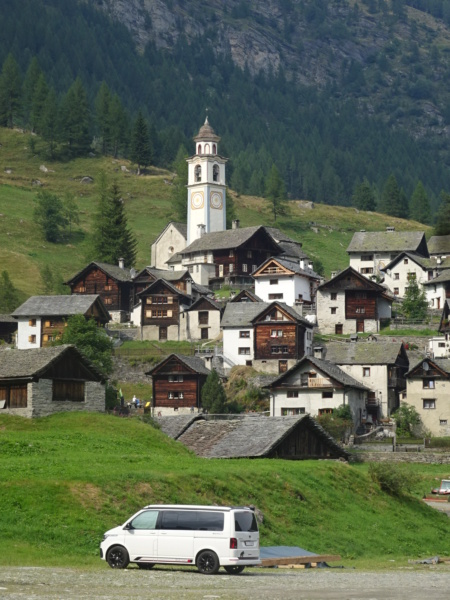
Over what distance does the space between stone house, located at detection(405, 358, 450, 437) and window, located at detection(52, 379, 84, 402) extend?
127 ft

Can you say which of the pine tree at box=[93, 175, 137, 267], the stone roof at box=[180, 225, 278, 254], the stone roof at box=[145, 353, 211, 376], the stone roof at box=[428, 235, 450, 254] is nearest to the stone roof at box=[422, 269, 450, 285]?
the stone roof at box=[428, 235, 450, 254]

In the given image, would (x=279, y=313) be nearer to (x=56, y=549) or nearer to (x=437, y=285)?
(x=437, y=285)

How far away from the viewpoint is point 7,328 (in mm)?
121250

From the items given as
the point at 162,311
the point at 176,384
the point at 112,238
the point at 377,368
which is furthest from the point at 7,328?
the point at 377,368

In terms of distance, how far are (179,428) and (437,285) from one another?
2443 inches

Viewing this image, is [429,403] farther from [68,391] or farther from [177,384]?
[68,391]

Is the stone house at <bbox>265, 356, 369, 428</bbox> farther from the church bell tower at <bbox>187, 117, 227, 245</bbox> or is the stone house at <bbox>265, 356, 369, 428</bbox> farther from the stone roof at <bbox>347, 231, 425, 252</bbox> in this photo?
the church bell tower at <bbox>187, 117, 227, 245</bbox>

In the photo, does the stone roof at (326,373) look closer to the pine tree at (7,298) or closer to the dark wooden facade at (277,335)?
the dark wooden facade at (277,335)

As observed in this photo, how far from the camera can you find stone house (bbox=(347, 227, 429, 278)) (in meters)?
138

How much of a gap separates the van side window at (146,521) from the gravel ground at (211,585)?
119cm

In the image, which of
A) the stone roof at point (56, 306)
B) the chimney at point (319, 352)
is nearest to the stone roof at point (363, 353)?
the chimney at point (319, 352)

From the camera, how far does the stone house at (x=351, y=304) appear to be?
381ft

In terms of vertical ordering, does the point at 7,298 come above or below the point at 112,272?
below

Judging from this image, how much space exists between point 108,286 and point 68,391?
223 feet
